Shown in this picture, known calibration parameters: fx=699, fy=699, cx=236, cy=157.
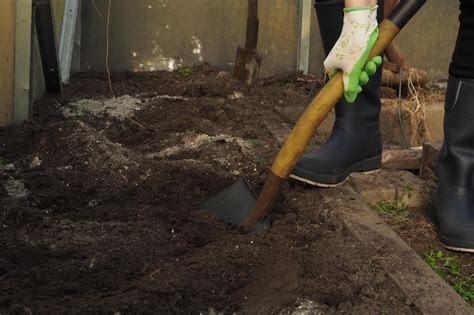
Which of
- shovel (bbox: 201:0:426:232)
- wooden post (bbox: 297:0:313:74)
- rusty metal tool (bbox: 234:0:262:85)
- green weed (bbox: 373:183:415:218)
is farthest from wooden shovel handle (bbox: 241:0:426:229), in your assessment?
wooden post (bbox: 297:0:313:74)

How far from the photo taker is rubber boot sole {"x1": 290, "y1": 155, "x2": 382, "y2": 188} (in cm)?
242

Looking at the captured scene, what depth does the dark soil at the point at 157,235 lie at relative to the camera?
5.83ft

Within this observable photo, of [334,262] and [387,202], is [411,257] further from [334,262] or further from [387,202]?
[387,202]

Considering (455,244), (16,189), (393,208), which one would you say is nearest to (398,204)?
(393,208)

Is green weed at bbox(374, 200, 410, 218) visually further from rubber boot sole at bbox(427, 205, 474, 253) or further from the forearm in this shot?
the forearm

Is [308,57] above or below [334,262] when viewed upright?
above

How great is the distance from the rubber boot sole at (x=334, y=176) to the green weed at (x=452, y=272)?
0.43 metres

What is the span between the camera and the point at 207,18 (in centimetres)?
487

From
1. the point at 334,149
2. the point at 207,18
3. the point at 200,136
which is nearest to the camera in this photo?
the point at 334,149

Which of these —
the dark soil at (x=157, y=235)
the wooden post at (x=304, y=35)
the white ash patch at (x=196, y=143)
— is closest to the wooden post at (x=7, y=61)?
the dark soil at (x=157, y=235)

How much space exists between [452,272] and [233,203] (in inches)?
29.1

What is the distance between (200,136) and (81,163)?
2.41 feet

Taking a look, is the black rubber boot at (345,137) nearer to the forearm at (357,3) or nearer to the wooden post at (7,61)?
the forearm at (357,3)

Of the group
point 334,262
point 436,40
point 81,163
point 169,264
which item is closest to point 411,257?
point 334,262
